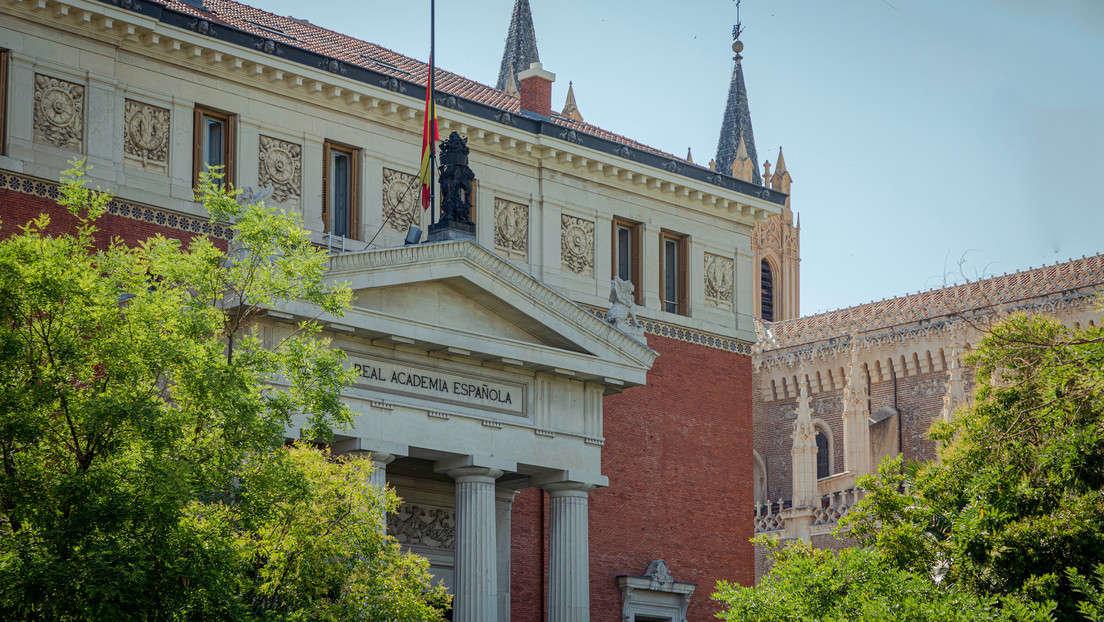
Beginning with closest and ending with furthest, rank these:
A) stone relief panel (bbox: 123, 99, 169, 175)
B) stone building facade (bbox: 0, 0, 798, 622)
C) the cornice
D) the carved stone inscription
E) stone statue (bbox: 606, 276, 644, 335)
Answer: the carved stone inscription, stone building facade (bbox: 0, 0, 798, 622), the cornice, stone relief panel (bbox: 123, 99, 169, 175), stone statue (bbox: 606, 276, 644, 335)

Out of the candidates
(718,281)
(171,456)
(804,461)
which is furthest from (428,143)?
(804,461)

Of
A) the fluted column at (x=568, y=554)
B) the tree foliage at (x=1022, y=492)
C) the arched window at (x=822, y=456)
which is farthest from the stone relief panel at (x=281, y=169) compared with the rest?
the arched window at (x=822, y=456)

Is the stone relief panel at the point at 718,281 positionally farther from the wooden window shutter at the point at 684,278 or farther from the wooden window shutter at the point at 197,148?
the wooden window shutter at the point at 197,148

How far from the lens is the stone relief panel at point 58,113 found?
26484 millimetres

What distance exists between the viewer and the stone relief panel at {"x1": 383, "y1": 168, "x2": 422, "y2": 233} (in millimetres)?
30750

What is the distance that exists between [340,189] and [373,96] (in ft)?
6.14

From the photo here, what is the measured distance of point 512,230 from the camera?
32438 millimetres

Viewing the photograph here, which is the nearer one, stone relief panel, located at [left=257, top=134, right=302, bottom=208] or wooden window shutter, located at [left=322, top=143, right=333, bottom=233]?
stone relief panel, located at [left=257, top=134, right=302, bottom=208]

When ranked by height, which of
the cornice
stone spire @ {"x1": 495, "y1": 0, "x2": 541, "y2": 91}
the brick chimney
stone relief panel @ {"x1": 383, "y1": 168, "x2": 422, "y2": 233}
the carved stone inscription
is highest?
stone spire @ {"x1": 495, "y1": 0, "x2": 541, "y2": 91}

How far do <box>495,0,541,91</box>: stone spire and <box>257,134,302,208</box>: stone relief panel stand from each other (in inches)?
1677

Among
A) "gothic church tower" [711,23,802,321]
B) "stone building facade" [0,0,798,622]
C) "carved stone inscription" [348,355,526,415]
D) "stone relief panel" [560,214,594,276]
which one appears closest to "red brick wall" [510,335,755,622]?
"stone building facade" [0,0,798,622]

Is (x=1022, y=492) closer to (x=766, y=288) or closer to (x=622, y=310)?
(x=622, y=310)

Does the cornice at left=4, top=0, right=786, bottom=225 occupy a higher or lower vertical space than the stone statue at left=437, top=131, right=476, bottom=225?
higher

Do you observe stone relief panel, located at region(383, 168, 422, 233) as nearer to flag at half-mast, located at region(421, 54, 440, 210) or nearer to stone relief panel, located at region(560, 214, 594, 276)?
flag at half-mast, located at region(421, 54, 440, 210)
